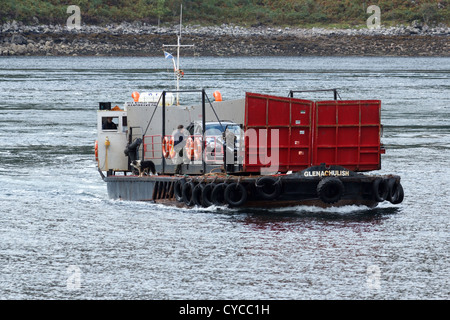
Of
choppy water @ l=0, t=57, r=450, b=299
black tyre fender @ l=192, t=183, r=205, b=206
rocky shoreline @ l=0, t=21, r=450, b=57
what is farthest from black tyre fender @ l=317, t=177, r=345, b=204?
rocky shoreline @ l=0, t=21, r=450, b=57

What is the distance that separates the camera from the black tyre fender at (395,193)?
30100 mm

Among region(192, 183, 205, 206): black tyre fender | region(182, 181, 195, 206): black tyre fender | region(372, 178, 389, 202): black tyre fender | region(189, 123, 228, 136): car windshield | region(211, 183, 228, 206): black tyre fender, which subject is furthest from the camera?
region(189, 123, 228, 136): car windshield

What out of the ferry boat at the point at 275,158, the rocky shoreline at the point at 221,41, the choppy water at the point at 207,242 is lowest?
the choppy water at the point at 207,242

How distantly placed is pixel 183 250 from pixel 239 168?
6401mm

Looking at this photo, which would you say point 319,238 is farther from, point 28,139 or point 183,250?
point 28,139

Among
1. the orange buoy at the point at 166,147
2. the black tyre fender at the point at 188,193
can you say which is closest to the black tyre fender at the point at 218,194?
the black tyre fender at the point at 188,193

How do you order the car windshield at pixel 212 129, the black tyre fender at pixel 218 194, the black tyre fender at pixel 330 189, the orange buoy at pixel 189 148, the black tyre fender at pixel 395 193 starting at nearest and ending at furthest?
the black tyre fender at pixel 330 189, the black tyre fender at pixel 218 194, the black tyre fender at pixel 395 193, the orange buoy at pixel 189 148, the car windshield at pixel 212 129

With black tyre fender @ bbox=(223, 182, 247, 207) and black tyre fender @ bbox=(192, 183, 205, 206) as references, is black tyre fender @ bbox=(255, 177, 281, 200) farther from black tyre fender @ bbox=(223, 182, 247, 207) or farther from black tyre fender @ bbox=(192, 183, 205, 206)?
black tyre fender @ bbox=(192, 183, 205, 206)

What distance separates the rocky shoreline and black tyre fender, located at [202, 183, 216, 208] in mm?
151698

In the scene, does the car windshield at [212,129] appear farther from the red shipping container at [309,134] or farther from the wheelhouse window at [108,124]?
the wheelhouse window at [108,124]

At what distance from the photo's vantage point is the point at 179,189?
101 feet

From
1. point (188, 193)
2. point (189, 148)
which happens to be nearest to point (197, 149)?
point (189, 148)

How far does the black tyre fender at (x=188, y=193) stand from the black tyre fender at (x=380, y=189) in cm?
577

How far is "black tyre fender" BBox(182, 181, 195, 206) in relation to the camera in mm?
30219
